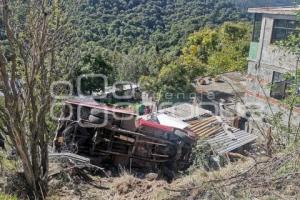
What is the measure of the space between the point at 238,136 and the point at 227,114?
16.3ft

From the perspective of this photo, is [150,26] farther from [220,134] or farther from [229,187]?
[229,187]

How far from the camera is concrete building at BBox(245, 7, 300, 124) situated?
1476 centimetres

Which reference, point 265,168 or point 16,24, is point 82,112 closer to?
point 16,24

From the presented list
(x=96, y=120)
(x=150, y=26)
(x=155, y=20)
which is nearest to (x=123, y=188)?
(x=96, y=120)

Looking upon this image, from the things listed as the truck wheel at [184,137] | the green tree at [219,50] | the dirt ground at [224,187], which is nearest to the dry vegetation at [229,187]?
the dirt ground at [224,187]

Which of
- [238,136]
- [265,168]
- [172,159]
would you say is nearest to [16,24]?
[265,168]

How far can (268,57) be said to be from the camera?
635 inches

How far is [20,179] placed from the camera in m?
5.98

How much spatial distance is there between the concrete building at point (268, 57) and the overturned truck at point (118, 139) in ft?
20.0

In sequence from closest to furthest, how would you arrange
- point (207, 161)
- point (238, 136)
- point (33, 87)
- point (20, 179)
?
1. point (33, 87)
2. point (20, 179)
3. point (207, 161)
4. point (238, 136)

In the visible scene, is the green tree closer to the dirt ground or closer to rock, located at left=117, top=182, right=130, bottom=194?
rock, located at left=117, top=182, right=130, bottom=194

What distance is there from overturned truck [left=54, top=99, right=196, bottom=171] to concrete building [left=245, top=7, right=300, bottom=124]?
609 centimetres

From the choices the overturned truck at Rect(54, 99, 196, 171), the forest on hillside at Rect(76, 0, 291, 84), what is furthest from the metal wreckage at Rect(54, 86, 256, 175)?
the forest on hillside at Rect(76, 0, 291, 84)

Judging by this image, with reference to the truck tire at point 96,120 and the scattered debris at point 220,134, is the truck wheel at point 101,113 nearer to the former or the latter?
the truck tire at point 96,120
